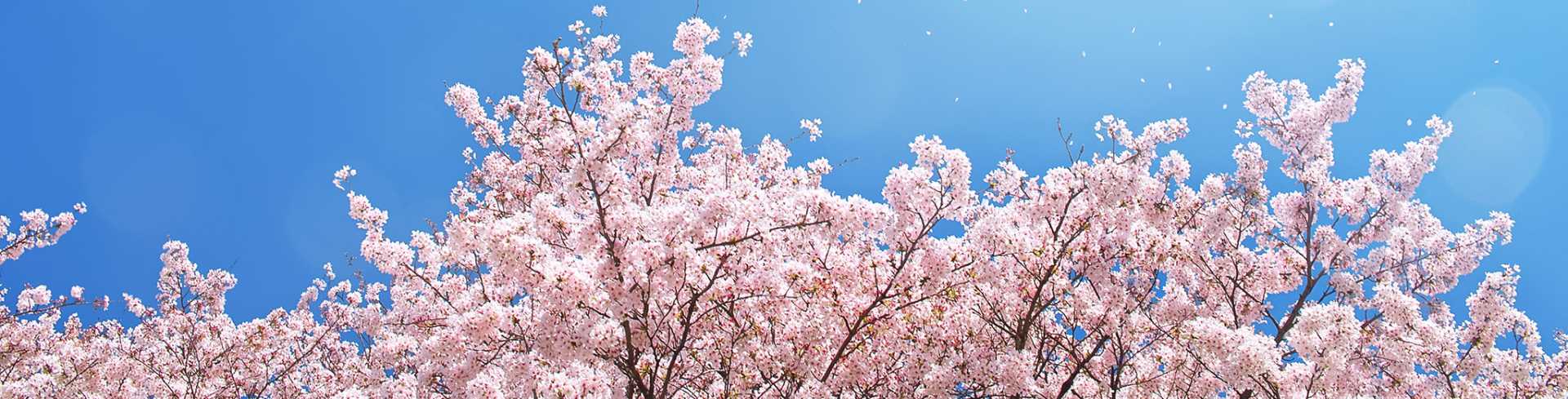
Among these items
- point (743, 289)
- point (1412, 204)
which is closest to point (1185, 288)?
point (1412, 204)

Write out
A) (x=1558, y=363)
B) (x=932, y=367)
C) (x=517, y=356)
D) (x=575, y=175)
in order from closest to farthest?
(x=517, y=356) → (x=575, y=175) → (x=932, y=367) → (x=1558, y=363)

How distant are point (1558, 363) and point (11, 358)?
3003 cm

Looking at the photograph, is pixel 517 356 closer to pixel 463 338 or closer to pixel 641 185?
pixel 463 338

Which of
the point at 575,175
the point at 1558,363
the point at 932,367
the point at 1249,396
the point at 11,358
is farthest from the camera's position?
the point at 11,358

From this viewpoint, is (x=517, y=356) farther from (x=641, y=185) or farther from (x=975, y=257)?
(x=975, y=257)

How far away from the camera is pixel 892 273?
30.0 feet

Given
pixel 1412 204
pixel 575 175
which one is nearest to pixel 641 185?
pixel 575 175

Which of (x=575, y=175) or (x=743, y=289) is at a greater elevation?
(x=575, y=175)

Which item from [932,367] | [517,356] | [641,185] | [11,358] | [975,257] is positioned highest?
[11,358]

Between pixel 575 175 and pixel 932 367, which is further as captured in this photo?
pixel 932 367

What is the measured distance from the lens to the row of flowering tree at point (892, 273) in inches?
310

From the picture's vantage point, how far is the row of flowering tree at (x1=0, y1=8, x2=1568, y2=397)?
7871 millimetres

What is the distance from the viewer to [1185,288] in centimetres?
1238

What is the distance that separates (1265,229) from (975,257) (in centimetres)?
687
